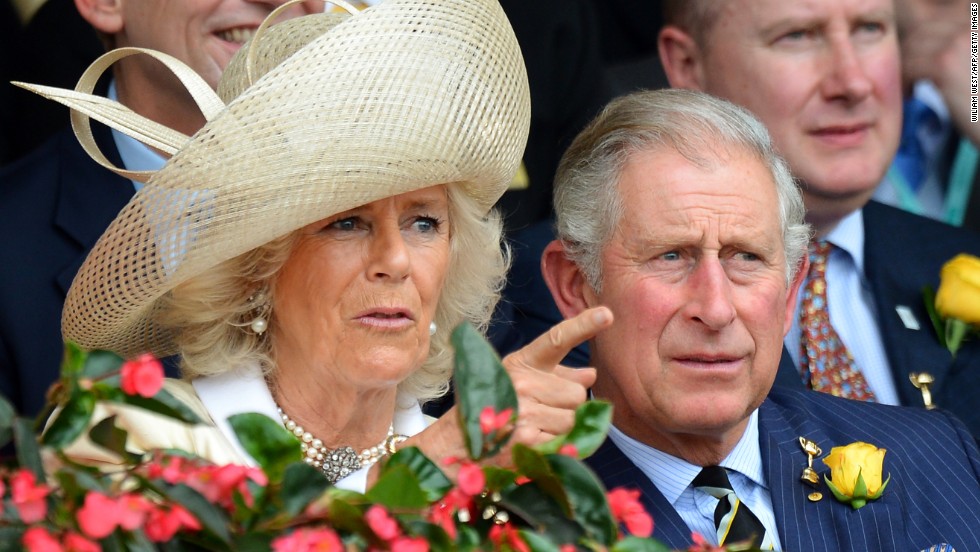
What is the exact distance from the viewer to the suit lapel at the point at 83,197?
2.95 meters

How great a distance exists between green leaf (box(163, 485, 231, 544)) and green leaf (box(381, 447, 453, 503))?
18cm

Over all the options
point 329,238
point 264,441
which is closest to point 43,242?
point 329,238

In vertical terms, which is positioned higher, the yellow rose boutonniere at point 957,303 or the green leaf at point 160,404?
the green leaf at point 160,404

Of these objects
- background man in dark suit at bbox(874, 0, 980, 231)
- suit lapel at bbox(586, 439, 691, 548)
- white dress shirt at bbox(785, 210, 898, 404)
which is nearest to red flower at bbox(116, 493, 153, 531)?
suit lapel at bbox(586, 439, 691, 548)

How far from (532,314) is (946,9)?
150 centimetres

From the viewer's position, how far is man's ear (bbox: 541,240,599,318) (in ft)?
8.90

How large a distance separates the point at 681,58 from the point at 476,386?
2.60 meters

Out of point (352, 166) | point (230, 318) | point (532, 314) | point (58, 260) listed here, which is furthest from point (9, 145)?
point (352, 166)

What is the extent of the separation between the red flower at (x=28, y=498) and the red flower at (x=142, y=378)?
112 millimetres

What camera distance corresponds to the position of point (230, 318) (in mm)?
2385

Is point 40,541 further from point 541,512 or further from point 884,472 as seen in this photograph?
point 884,472

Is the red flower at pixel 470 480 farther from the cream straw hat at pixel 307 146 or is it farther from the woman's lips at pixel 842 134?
the woman's lips at pixel 842 134

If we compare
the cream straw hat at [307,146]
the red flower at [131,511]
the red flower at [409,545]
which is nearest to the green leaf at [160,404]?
the red flower at [131,511]

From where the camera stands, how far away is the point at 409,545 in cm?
122
